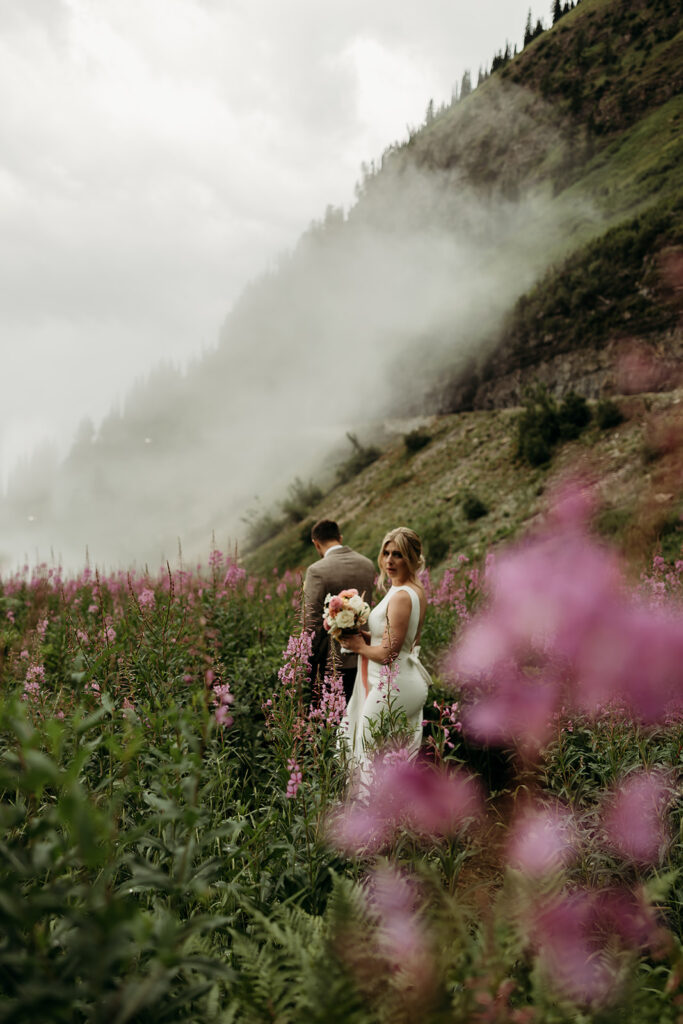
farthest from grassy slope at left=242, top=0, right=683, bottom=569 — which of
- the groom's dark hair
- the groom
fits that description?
the groom's dark hair

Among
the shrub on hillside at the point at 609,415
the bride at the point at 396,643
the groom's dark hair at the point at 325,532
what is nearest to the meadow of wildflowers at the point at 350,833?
the bride at the point at 396,643

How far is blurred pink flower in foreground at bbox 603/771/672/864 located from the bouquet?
174 centimetres

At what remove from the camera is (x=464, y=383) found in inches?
1494

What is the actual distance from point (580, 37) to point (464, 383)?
38.5 m

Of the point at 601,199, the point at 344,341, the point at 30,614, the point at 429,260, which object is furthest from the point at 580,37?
the point at 30,614

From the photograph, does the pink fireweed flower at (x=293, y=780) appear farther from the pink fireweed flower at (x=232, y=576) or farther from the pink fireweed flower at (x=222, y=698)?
the pink fireweed flower at (x=232, y=576)

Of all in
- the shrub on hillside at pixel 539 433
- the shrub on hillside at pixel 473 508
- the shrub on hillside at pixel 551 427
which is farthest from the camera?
the shrub on hillside at pixel 539 433

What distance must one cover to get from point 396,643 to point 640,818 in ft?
5.21

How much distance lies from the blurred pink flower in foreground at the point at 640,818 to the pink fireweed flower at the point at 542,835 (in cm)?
21

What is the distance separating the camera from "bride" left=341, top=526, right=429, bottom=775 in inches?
145

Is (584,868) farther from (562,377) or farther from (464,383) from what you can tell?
(464,383)

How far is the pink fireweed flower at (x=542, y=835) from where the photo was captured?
89.5 inches

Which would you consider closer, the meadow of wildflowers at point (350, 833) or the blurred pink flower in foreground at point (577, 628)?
the meadow of wildflowers at point (350, 833)

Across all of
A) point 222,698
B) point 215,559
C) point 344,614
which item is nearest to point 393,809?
point 222,698
